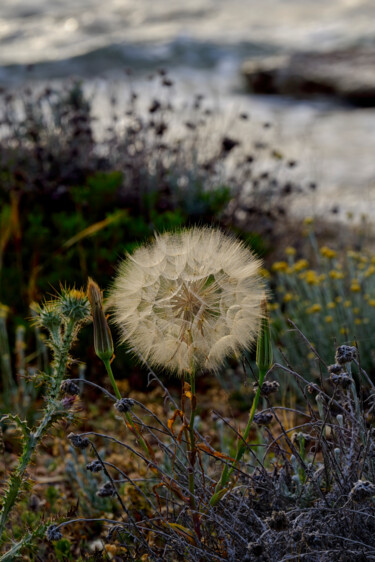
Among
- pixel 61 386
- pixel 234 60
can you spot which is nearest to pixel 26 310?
pixel 61 386

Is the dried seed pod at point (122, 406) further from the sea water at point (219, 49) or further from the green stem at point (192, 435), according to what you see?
the sea water at point (219, 49)

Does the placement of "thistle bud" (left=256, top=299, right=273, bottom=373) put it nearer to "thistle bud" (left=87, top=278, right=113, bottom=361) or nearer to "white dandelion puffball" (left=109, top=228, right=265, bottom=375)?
"white dandelion puffball" (left=109, top=228, right=265, bottom=375)

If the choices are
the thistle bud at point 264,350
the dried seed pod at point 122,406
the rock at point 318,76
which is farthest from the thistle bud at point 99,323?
the rock at point 318,76

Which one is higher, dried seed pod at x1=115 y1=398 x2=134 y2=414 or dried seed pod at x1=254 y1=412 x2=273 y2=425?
dried seed pod at x1=115 y1=398 x2=134 y2=414

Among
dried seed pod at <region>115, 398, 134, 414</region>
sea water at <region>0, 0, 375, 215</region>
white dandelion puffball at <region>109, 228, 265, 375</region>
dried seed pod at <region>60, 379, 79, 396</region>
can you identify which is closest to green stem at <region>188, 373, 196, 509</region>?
white dandelion puffball at <region>109, 228, 265, 375</region>

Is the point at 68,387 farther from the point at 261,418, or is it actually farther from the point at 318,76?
the point at 318,76

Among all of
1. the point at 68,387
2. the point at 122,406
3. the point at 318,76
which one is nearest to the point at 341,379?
the point at 122,406

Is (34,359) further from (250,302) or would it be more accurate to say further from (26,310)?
(250,302)
